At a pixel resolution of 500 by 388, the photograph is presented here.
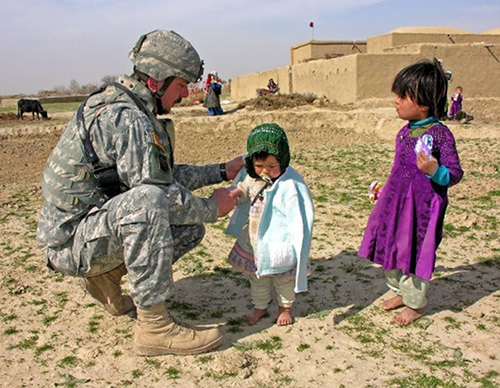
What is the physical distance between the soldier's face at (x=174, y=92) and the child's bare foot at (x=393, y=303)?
6.17ft

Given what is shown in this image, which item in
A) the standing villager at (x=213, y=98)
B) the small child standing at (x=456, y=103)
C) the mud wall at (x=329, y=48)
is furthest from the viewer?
the mud wall at (x=329, y=48)

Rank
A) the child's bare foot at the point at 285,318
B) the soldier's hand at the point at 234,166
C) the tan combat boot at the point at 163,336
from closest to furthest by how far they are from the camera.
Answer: the tan combat boot at the point at 163,336 < the child's bare foot at the point at 285,318 < the soldier's hand at the point at 234,166

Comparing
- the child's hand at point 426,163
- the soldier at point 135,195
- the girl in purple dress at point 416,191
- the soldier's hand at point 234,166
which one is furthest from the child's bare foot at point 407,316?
the soldier's hand at point 234,166

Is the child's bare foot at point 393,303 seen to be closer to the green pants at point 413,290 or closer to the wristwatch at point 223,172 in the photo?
the green pants at point 413,290

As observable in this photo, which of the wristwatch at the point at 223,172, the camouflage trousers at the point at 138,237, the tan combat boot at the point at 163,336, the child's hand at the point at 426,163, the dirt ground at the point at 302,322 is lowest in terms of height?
the dirt ground at the point at 302,322

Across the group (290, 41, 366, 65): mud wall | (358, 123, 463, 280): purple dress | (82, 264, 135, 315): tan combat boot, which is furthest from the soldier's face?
(290, 41, 366, 65): mud wall

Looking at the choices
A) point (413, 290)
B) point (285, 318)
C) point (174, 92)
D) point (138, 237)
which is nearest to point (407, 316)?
point (413, 290)

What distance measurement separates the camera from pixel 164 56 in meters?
3.05

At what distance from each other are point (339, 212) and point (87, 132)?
3504 millimetres

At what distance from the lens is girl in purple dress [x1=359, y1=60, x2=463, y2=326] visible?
3105 millimetres

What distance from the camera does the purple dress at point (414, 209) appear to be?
3.16 metres

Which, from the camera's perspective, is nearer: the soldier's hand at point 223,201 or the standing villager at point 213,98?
the soldier's hand at point 223,201

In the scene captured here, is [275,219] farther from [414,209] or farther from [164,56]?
[164,56]

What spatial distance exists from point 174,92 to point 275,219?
96 centimetres
